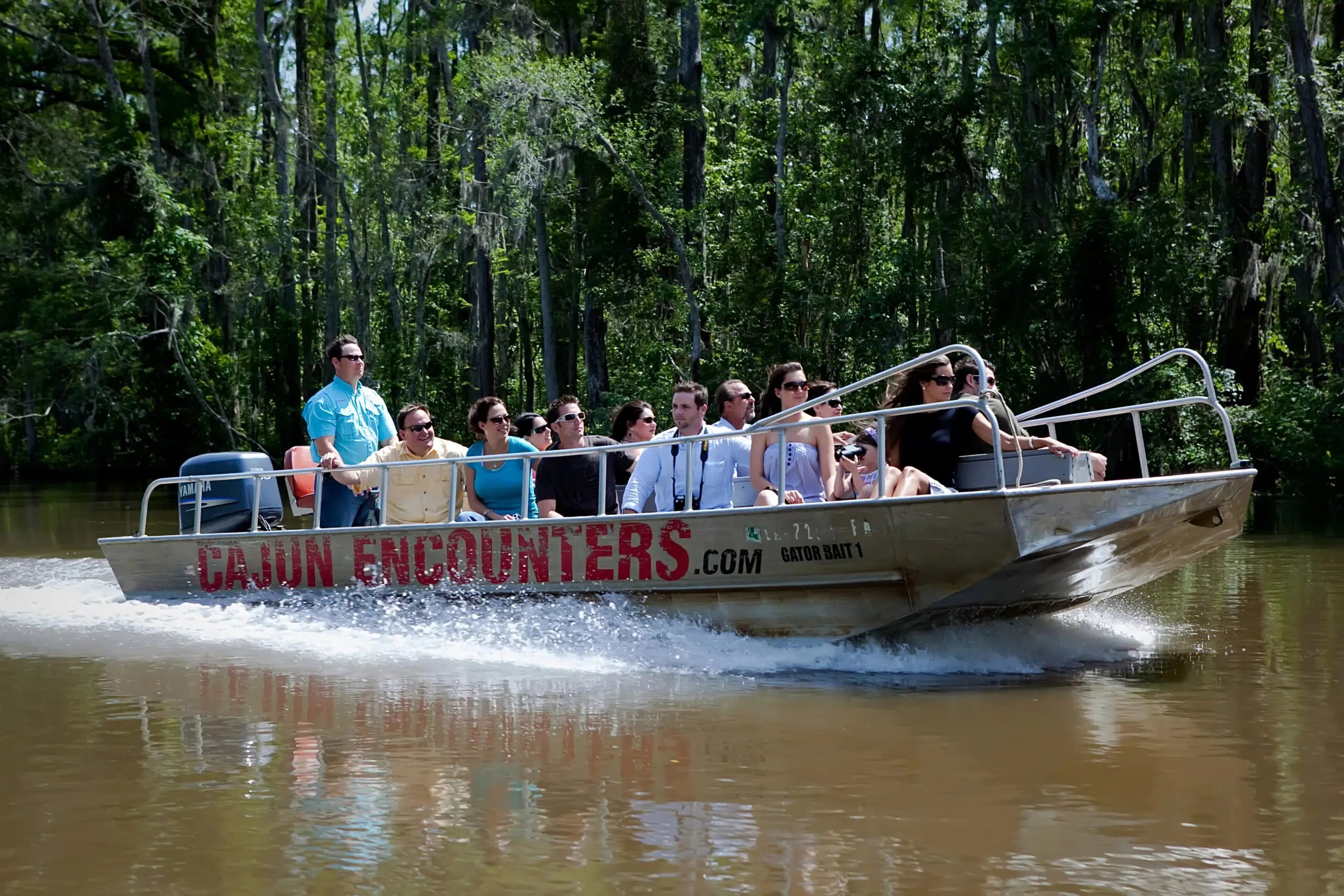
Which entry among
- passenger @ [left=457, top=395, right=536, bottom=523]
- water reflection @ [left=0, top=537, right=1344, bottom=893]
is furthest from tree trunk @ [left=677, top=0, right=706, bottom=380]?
water reflection @ [left=0, top=537, right=1344, bottom=893]

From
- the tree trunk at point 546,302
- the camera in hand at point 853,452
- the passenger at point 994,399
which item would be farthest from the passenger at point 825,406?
the tree trunk at point 546,302

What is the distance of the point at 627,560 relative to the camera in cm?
960

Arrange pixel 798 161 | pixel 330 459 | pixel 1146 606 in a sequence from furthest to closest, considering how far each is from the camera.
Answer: pixel 798 161 → pixel 1146 606 → pixel 330 459

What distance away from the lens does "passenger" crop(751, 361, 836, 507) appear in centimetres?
909

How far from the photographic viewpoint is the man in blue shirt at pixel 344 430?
11.2 m

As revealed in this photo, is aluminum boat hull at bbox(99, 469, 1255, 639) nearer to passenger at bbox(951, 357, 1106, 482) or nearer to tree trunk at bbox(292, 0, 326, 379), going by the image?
passenger at bbox(951, 357, 1106, 482)

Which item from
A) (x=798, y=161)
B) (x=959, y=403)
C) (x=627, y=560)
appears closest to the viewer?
(x=959, y=403)

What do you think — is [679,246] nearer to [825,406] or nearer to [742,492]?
[825,406]

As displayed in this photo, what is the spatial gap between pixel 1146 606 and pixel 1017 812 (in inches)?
282

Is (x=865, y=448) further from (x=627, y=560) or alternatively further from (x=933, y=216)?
(x=933, y=216)

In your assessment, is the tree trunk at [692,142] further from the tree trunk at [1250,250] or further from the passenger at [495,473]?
the passenger at [495,473]

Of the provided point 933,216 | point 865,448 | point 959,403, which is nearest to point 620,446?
point 865,448

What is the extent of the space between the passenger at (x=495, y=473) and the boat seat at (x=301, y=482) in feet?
4.86

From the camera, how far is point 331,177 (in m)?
37.4
